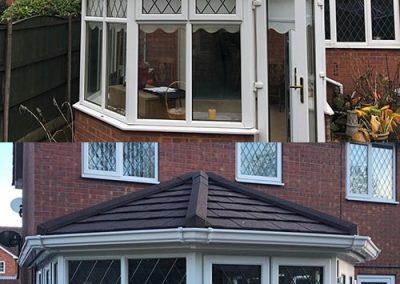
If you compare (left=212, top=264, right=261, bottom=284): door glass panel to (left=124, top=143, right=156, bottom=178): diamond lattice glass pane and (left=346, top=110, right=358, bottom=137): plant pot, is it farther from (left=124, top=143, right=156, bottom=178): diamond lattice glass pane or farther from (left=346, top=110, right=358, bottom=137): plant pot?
(left=346, top=110, right=358, bottom=137): plant pot

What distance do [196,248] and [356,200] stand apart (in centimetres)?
85

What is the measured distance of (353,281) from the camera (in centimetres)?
435

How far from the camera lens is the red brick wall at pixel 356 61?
807cm

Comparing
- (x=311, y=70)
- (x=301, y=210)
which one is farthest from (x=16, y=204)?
(x=311, y=70)

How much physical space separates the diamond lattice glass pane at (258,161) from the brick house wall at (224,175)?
0.05 metres

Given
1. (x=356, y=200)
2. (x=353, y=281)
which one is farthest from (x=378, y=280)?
(x=356, y=200)

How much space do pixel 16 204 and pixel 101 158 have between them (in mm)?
475

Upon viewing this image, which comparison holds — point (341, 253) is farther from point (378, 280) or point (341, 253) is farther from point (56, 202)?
point (56, 202)

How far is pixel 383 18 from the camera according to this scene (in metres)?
8.95

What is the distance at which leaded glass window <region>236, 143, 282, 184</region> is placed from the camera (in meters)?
4.20

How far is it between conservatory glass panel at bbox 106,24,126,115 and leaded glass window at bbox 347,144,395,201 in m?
1.56

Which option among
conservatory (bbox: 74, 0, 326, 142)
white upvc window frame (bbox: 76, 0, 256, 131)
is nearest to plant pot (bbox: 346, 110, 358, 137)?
conservatory (bbox: 74, 0, 326, 142)

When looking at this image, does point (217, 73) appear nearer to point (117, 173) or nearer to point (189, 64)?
point (189, 64)

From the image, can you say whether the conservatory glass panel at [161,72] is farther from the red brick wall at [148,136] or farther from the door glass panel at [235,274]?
the door glass panel at [235,274]
